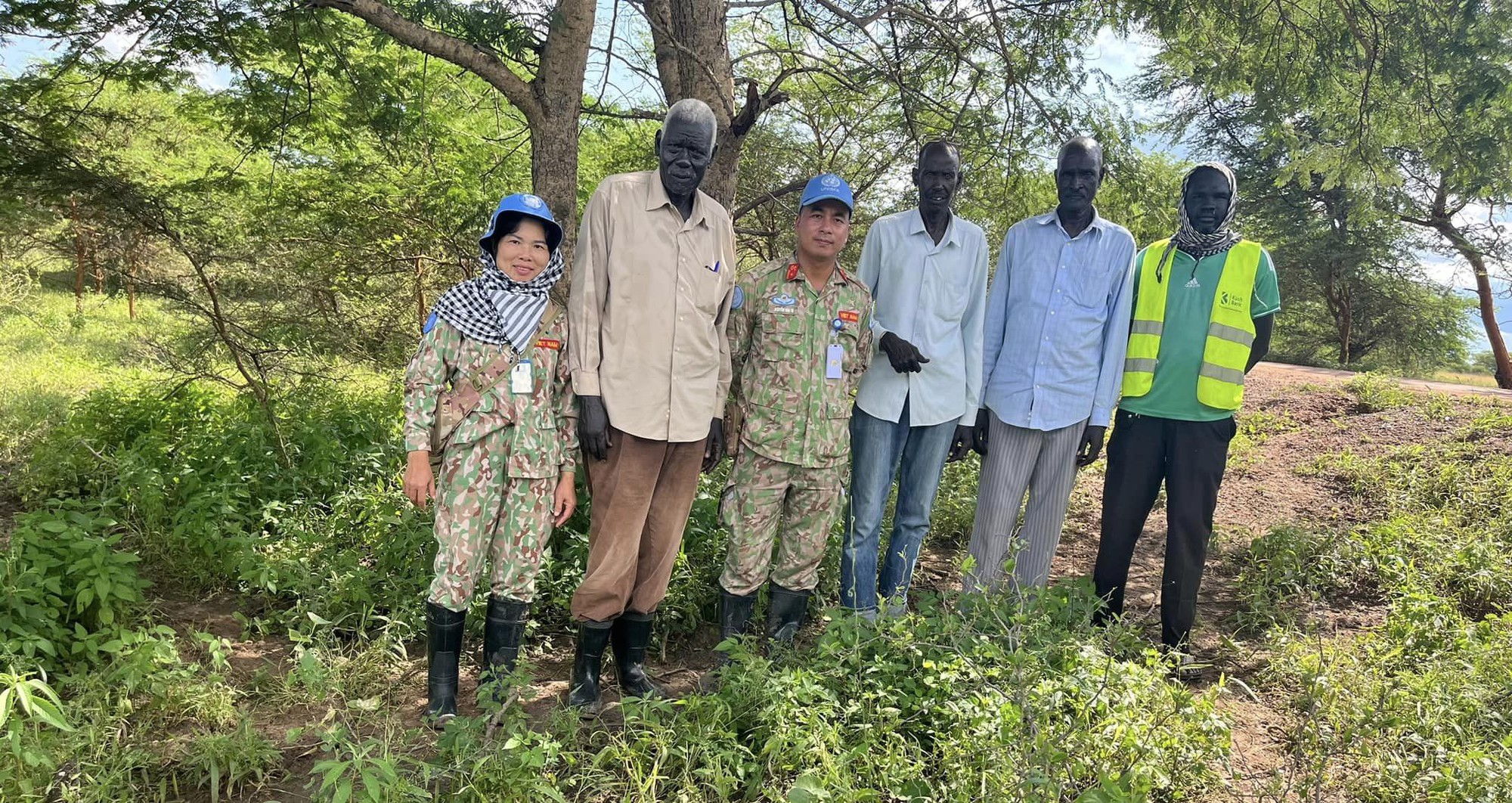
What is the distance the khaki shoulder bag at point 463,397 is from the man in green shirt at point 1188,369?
8.43 feet

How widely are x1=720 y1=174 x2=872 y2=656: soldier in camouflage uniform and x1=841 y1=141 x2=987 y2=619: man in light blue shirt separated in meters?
0.16

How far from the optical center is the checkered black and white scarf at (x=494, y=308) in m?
2.81

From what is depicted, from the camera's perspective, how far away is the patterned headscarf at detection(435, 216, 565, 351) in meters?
2.81

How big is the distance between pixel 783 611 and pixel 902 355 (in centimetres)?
114

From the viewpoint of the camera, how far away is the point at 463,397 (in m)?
2.82

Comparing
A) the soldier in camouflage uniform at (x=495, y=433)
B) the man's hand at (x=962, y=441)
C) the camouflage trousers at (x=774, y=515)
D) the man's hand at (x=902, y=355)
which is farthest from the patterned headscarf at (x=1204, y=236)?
the soldier in camouflage uniform at (x=495, y=433)

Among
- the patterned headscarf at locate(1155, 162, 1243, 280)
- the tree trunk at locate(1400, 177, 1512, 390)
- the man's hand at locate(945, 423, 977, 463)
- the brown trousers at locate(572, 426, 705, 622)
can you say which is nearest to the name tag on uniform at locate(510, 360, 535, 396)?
the brown trousers at locate(572, 426, 705, 622)

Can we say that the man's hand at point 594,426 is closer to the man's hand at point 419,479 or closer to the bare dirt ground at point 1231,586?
the man's hand at point 419,479

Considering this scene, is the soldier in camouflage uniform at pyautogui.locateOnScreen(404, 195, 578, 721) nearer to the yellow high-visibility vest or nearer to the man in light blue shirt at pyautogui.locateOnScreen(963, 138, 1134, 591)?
the man in light blue shirt at pyautogui.locateOnScreen(963, 138, 1134, 591)

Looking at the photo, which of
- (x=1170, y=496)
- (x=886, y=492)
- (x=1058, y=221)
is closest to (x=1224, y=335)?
(x=1170, y=496)

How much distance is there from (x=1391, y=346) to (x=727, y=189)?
929 inches

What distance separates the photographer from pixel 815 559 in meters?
3.40

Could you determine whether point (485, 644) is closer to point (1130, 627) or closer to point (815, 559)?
point (815, 559)

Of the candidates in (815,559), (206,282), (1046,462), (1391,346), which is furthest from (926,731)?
(1391,346)
